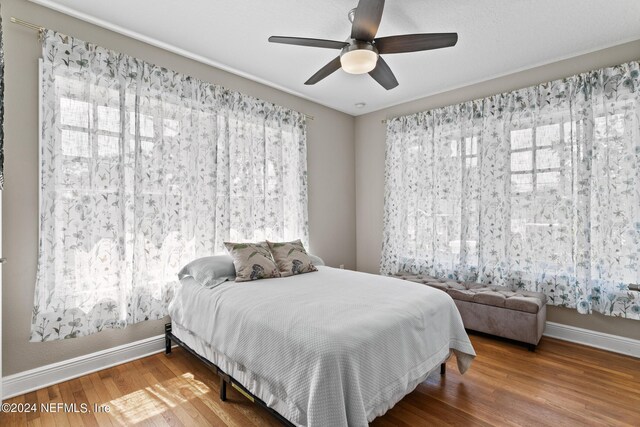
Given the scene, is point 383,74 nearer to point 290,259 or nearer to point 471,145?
point 471,145

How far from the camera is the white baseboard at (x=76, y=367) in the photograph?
220 cm

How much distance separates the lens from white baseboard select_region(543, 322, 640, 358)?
283 centimetres

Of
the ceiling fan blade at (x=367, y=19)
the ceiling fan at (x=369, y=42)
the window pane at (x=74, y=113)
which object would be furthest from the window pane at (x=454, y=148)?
the window pane at (x=74, y=113)

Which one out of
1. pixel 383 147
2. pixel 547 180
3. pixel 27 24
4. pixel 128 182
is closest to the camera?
pixel 27 24

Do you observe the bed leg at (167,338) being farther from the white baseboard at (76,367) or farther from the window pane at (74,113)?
the window pane at (74,113)

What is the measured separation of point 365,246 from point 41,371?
12.7 feet

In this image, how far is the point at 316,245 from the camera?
14.3 feet

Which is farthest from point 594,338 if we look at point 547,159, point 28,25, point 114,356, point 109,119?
point 28,25

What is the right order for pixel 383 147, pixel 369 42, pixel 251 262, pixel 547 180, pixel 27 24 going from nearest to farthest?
pixel 369 42 → pixel 27 24 → pixel 251 262 → pixel 547 180 → pixel 383 147

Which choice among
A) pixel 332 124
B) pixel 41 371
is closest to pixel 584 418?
pixel 41 371

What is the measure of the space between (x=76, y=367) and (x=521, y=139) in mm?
4636

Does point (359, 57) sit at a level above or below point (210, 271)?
above

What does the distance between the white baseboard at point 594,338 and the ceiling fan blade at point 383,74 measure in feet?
9.70

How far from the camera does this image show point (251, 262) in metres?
2.82
